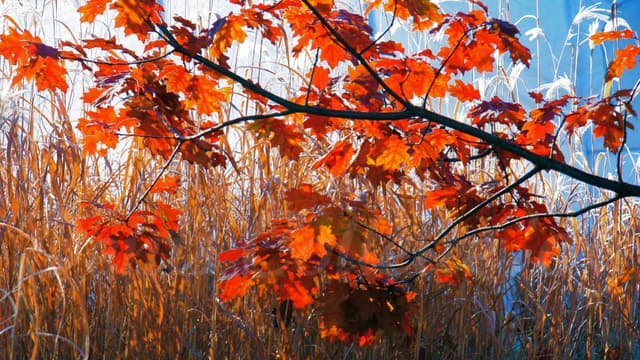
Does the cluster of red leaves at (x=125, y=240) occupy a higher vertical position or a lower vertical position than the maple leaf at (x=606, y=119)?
lower

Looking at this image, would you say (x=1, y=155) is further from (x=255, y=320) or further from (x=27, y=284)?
(x=255, y=320)

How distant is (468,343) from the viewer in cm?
213

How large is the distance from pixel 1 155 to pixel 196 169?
1.74 ft

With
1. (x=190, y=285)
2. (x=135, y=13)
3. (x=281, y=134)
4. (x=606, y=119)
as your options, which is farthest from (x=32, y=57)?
(x=606, y=119)

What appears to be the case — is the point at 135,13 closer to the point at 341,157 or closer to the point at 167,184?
the point at 341,157

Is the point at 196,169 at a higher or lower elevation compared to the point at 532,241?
higher

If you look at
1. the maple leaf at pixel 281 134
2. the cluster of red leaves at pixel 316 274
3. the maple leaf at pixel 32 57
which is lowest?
the cluster of red leaves at pixel 316 274

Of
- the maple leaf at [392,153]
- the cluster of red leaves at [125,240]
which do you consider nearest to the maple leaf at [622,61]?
the maple leaf at [392,153]

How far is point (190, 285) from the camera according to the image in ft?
6.34

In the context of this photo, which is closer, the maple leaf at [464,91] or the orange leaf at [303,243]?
the orange leaf at [303,243]

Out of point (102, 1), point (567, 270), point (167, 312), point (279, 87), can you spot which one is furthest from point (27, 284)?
point (567, 270)

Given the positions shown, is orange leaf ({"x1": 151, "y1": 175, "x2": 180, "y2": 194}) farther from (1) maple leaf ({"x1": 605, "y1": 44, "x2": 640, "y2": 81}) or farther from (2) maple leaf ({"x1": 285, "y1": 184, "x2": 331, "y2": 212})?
(1) maple leaf ({"x1": 605, "y1": 44, "x2": 640, "y2": 81})

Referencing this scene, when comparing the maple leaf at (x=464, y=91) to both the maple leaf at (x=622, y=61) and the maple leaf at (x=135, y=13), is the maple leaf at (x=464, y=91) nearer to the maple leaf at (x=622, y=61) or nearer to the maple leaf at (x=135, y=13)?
the maple leaf at (x=622, y=61)

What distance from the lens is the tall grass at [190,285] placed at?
1.79 meters
